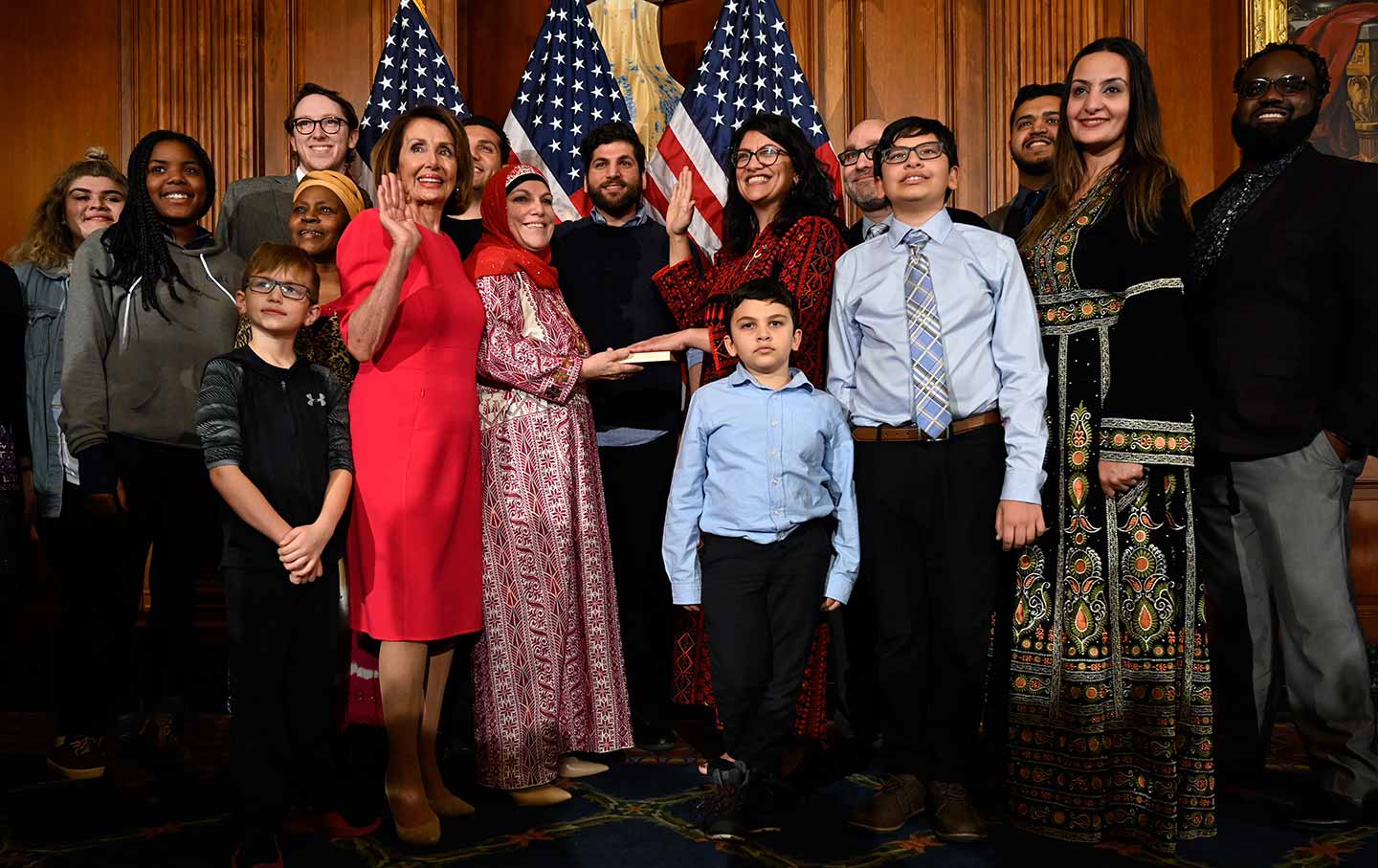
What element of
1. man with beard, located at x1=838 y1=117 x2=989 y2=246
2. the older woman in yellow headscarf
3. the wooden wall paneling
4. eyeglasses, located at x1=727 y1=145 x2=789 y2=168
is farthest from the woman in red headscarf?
the wooden wall paneling

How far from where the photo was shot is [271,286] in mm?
2588

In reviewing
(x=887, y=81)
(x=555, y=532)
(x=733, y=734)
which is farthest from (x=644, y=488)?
(x=887, y=81)

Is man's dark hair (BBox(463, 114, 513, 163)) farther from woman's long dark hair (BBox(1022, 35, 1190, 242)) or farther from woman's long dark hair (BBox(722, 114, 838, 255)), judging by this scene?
Result: woman's long dark hair (BBox(1022, 35, 1190, 242))

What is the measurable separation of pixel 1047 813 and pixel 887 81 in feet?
11.9

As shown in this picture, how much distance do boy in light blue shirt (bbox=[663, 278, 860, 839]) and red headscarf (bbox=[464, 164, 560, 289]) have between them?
2.21 ft

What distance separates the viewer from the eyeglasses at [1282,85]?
3.06 m

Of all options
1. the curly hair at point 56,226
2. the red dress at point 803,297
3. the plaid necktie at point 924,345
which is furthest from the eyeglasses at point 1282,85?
the curly hair at point 56,226

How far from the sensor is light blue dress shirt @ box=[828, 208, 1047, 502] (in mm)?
2713

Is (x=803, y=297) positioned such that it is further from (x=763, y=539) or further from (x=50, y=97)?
(x=50, y=97)

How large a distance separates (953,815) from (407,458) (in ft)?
5.46

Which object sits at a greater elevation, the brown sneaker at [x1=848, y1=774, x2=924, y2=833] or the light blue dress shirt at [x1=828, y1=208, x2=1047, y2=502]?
the light blue dress shirt at [x1=828, y1=208, x2=1047, y2=502]

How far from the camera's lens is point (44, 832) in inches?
111

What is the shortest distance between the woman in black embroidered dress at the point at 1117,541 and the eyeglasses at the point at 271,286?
1937 mm

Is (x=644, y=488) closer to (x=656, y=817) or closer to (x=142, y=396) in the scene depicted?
(x=656, y=817)
